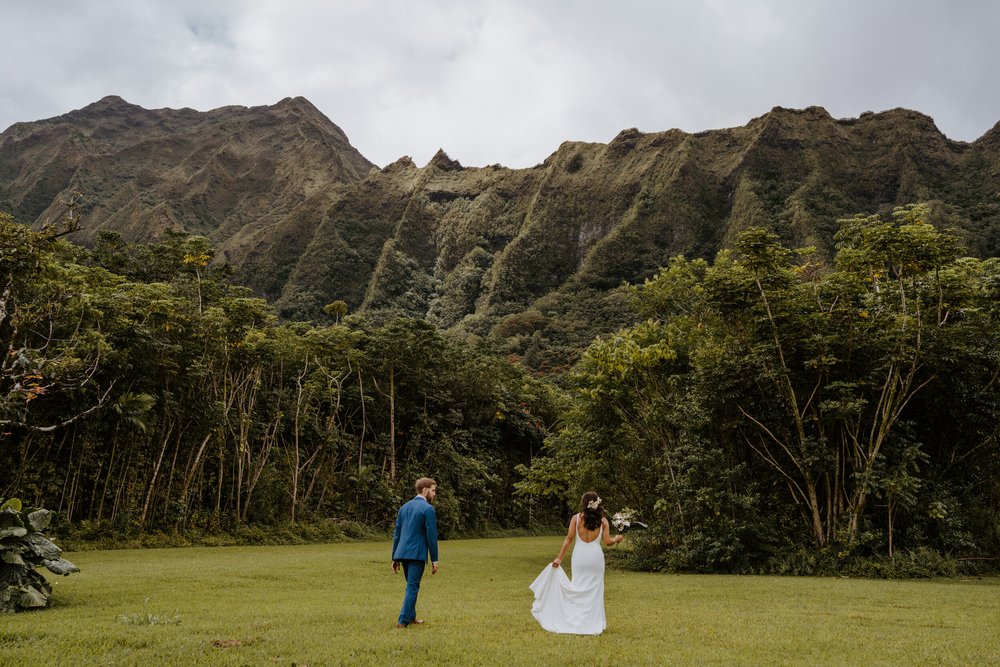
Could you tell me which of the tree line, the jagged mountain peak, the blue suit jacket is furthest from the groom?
the jagged mountain peak

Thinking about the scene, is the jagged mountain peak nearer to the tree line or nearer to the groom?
the tree line

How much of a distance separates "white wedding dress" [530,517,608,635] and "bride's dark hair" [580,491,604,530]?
0.28 feet

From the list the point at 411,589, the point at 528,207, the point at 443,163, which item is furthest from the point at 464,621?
the point at 443,163

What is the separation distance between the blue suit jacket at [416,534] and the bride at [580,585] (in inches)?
54.0

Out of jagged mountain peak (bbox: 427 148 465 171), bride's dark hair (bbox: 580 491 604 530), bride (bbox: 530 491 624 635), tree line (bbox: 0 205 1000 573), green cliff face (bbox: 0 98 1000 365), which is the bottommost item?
bride (bbox: 530 491 624 635)

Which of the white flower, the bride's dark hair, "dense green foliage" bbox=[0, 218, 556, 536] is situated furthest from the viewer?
the white flower

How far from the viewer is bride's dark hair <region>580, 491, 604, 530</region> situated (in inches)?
286

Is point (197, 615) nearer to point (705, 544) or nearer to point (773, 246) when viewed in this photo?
point (705, 544)

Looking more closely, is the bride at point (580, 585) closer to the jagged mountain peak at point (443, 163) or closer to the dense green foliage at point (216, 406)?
the dense green foliage at point (216, 406)

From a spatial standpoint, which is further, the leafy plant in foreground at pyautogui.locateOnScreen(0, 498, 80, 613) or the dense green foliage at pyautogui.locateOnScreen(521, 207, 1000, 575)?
the dense green foliage at pyautogui.locateOnScreen(521, 207, 1000, 575)

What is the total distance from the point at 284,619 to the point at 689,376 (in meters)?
11.4

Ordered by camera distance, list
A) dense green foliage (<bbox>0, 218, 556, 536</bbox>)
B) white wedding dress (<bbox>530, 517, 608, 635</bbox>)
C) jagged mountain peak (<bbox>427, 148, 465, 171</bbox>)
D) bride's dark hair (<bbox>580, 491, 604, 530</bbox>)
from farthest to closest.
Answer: jagged mountain peak (<bbox>427, 148, 465, 171</bbox>)
dense green foliage (<bbox>0, 218, 556, 536</bbox>)
bride's dark hair (<bbox>580, 491, 604, 530</bbox>)
white wedding dress (<bbox>530, 517, 608, 635</bbox>)

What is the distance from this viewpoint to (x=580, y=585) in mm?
7168

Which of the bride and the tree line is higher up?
the tree line
